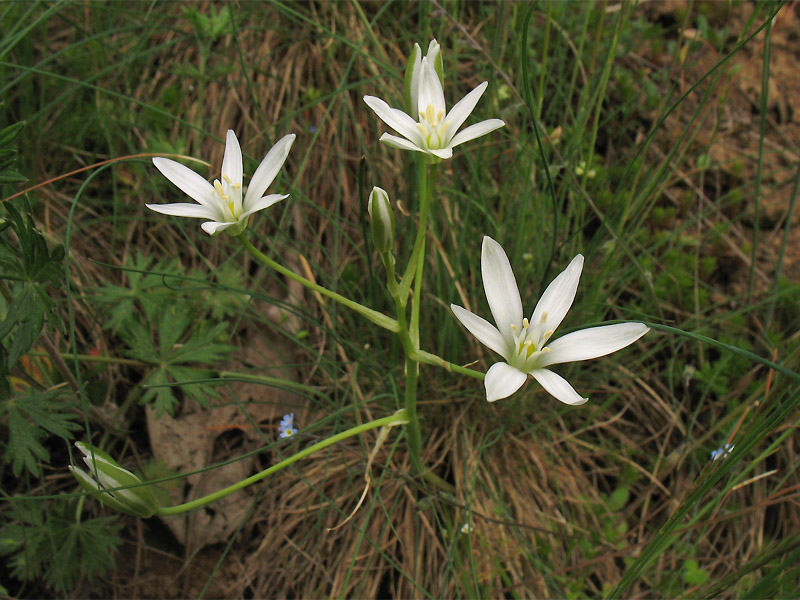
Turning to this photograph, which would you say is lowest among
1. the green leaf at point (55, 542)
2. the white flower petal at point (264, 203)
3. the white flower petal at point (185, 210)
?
the green leaf at point (55, 542)

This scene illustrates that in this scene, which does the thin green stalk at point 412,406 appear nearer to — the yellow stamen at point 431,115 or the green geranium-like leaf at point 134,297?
the yellow stamen at point 431,115

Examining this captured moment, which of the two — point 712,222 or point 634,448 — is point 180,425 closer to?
point 634,448

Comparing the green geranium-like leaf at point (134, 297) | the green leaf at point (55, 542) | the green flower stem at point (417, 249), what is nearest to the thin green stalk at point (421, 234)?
the green flower stem at point (417, 249)

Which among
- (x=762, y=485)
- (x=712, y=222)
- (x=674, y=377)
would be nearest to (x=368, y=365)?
(x=674, y=377)

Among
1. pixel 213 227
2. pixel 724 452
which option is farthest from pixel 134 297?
pixel 724 452

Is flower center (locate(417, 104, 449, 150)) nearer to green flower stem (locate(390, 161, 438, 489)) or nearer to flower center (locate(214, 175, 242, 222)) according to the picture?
green flower stem (locate(390, 161, 438, 489))

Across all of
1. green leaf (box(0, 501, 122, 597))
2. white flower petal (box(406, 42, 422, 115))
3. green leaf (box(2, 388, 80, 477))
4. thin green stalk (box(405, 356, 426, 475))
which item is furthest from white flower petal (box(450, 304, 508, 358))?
green leaf (box(0, 501, 122, 597))

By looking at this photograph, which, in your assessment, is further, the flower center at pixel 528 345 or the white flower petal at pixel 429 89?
the white flower petal at pixel 429 89
